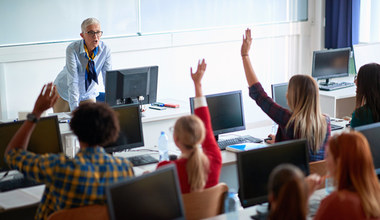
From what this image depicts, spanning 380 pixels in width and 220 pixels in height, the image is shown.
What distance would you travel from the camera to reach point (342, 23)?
7578 millimetres

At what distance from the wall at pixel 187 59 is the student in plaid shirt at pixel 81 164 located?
3.61m

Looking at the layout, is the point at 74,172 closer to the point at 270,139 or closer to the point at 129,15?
the point at 270,139

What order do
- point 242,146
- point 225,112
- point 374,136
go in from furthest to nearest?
point 225,112
point 242,146
point 374,136

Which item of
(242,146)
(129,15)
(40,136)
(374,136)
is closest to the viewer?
(374,136)

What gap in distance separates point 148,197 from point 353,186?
88 centimetres

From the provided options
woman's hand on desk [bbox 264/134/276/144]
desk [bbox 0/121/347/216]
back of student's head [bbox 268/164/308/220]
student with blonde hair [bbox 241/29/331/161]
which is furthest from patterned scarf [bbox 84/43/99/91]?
back of student's head [bbox 268/164/308/220]

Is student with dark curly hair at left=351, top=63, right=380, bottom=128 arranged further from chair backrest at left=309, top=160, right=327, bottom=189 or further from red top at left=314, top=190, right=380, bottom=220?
red top at left=314, top=190, right=380, bottom=220

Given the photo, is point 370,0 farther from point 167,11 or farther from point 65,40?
point 65,40

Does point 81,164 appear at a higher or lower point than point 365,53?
lower

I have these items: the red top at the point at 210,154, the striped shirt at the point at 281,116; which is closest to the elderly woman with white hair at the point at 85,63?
the striped shirt at the point at 281,116

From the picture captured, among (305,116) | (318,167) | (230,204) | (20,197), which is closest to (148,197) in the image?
(230,204)

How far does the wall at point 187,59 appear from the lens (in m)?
6.15

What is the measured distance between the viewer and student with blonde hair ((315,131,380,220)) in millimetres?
2301

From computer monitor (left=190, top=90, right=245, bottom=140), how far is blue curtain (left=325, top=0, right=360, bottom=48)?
12.4 feet
